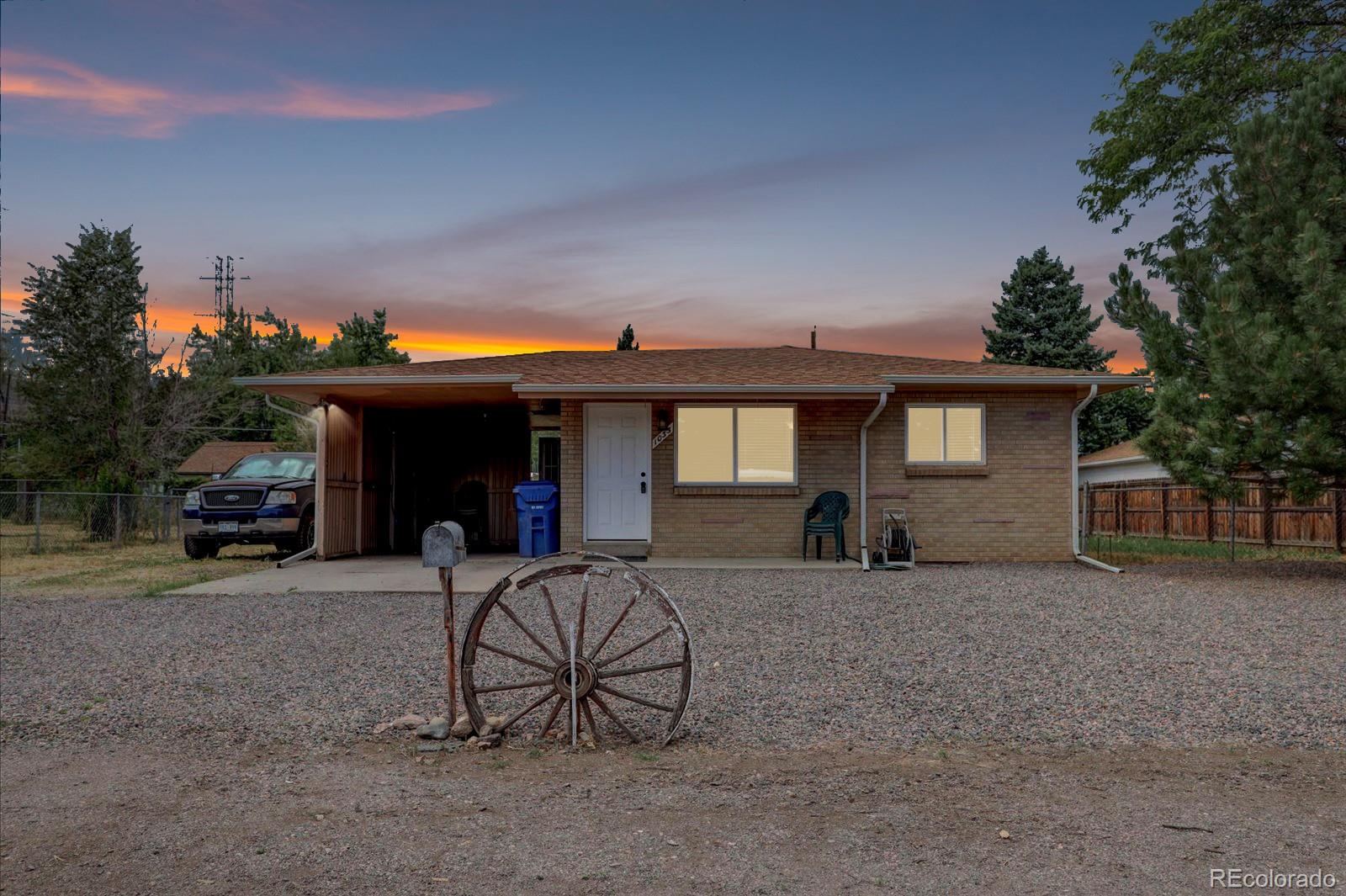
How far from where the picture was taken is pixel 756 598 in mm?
10734

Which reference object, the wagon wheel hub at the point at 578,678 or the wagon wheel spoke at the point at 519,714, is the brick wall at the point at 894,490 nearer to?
the wagon wheel spoke at the point at 519,714

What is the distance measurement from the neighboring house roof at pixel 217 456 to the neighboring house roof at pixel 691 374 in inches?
1406

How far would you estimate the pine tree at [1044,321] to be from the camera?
36406mm

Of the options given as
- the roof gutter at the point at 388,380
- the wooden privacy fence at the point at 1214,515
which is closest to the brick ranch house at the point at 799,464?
the roof gutter at the point at 388,380

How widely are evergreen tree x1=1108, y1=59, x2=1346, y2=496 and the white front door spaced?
7.22 metres

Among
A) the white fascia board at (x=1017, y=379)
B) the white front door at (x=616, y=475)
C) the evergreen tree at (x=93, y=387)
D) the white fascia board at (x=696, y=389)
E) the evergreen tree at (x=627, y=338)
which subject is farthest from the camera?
the evergreen tree at (x=627, y=338)

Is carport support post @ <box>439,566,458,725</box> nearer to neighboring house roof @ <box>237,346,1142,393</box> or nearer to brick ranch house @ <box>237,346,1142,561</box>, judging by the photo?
neighboring house roof @ <box>237,346,1142,393</box>

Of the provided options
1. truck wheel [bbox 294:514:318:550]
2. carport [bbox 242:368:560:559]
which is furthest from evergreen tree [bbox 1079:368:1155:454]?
truck wheel [bbox 294:514:318:550]

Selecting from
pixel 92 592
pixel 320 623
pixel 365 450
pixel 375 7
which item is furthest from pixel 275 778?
pixel 365 450

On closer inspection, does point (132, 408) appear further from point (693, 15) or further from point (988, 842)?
point (988, 842)

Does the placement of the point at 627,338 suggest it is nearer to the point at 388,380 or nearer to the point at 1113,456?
the point at 1113,456

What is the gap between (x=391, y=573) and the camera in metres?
13.2

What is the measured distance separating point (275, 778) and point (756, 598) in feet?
21.1

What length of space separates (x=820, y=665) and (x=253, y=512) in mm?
11150
